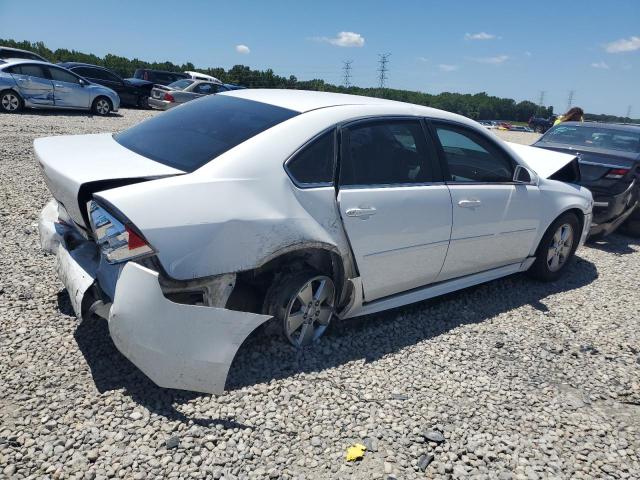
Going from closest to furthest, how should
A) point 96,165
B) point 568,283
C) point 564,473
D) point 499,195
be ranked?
1. point 564,473
2. point 96,165
3. point 499,195
4. point 568,283

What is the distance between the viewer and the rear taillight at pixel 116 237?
8.43 feet

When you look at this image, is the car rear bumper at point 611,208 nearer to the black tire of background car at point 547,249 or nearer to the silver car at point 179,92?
the black tire of background car at point 547,249

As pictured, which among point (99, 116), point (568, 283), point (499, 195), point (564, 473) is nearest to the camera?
point (564, 473)

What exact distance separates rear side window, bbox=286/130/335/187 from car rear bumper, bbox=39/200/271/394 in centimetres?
90

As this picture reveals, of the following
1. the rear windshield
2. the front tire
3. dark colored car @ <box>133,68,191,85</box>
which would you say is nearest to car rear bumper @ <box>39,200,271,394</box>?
the front tire

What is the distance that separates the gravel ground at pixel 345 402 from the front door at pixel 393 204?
1.73 feet

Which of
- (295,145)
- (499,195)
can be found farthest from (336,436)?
(499,195)

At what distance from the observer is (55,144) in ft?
11.5

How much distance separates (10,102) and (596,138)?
14.4 meters

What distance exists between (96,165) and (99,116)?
49.4 ft

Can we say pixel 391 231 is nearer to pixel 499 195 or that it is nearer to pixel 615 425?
pixel 499 195

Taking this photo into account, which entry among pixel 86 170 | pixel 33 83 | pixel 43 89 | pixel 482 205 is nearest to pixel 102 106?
pixel 43 89

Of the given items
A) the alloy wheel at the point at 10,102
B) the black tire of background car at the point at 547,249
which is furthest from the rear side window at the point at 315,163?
the alloy wheel at the point at 10,102

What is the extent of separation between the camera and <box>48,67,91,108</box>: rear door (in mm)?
15047
